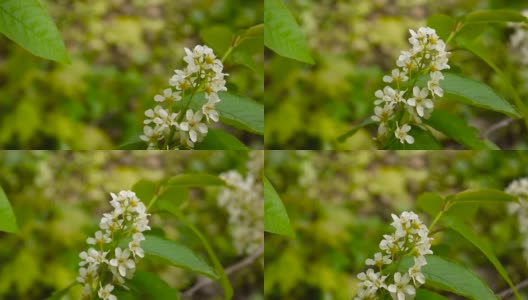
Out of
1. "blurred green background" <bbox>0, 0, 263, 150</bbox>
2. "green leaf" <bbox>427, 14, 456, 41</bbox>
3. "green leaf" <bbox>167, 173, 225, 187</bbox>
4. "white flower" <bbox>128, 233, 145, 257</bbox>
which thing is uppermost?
"green leaf" <bbox>427, 14, 456, 41</bbox>

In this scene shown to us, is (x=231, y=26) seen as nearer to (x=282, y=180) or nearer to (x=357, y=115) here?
(x=357, y=115)

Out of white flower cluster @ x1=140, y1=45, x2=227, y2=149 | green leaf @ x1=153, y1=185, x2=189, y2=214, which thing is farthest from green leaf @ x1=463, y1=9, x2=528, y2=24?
green leaf @ x1=153, y1=185, x2=189, y2=214

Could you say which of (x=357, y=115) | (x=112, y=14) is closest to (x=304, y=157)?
(x=357, y=115)

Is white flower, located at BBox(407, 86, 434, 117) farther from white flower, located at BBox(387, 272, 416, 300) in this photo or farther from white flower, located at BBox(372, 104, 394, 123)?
white flower, located at BBox(387, 272, 416, 300)

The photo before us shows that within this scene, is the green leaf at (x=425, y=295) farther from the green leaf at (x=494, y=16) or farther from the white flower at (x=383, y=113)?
the green leaf at (x=494, y=16)

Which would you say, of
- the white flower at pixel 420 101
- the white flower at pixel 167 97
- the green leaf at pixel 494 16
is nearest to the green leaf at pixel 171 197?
the white flower at pixel 167 97
